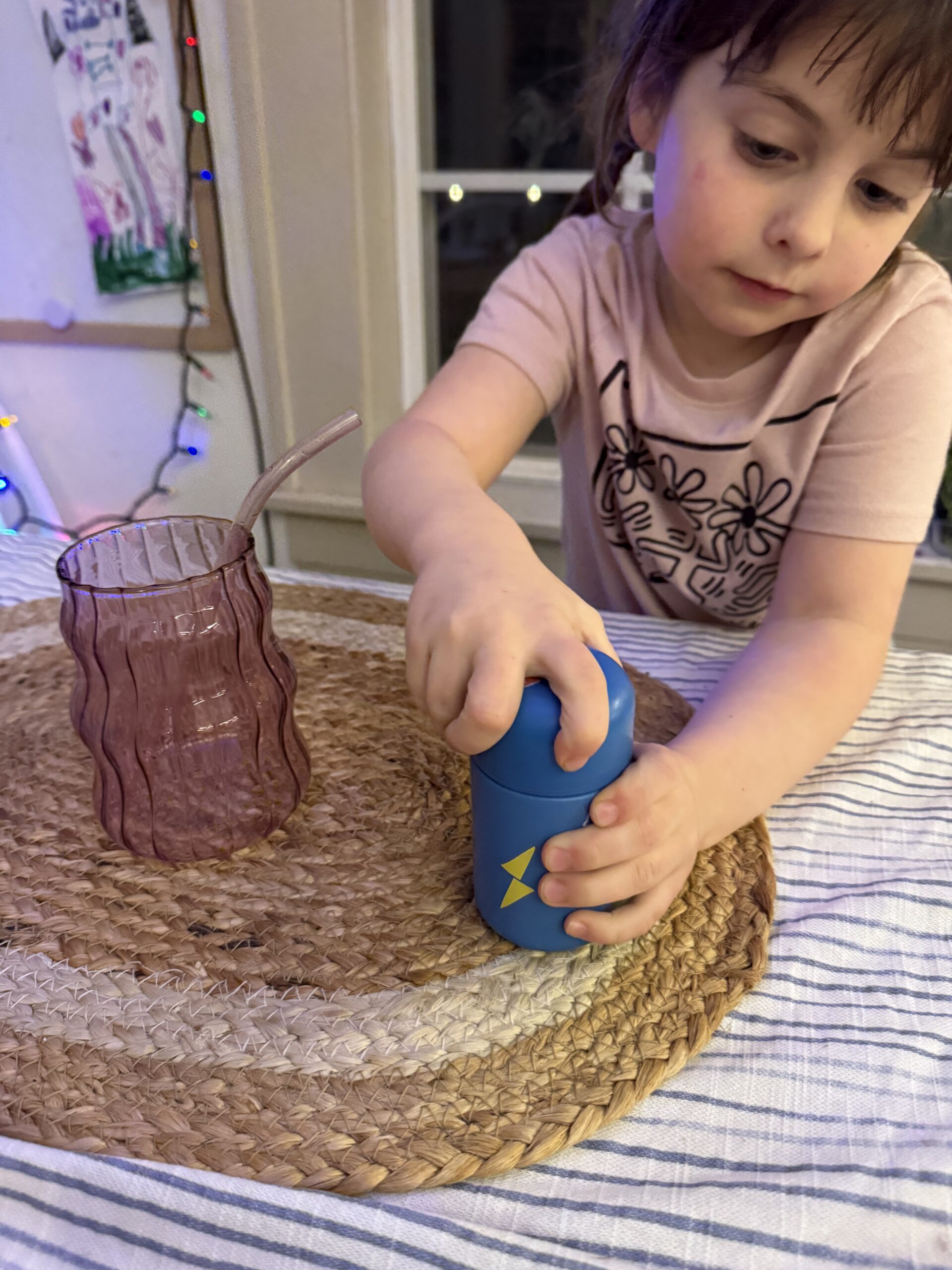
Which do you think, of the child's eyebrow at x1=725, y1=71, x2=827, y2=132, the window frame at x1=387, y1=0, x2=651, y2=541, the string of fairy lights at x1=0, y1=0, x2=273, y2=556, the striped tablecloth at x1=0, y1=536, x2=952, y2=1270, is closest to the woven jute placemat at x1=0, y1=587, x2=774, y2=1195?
the striped tablecloth at x1=0, y1=536, x2=952, y2=1270

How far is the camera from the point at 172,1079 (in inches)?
11.9

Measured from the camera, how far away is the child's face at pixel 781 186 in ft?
1.42

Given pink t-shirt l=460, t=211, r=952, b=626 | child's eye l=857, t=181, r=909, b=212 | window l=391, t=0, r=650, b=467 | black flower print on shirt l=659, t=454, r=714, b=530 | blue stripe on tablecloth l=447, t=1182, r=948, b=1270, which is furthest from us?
window l=391, t=0, r=650, b=467

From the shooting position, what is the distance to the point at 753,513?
67 cm

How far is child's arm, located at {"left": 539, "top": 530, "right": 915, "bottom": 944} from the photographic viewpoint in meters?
0.34

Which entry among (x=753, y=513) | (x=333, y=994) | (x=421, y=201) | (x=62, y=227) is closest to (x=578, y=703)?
(x=333, y=994)

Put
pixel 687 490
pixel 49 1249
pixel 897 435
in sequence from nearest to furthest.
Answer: pixel 49 1249 → pixel 897 435 → pixel 687 490

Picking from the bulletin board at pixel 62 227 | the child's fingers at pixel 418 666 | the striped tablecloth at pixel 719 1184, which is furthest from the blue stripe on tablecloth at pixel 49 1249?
the bulletin board at pixel 62 227

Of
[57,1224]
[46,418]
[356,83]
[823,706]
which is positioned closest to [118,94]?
[356,83]

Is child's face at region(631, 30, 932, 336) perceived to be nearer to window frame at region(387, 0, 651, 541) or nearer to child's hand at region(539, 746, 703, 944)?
child's hand at region(539, 746, 703, 944)

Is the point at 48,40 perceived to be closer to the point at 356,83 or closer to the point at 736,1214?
the point at 356,83

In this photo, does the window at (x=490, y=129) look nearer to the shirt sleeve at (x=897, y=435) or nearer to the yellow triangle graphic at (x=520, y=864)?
the shirt sleeve at (x=897, y=435)

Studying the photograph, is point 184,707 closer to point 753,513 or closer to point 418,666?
point 418,666

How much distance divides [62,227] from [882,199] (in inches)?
58.5
